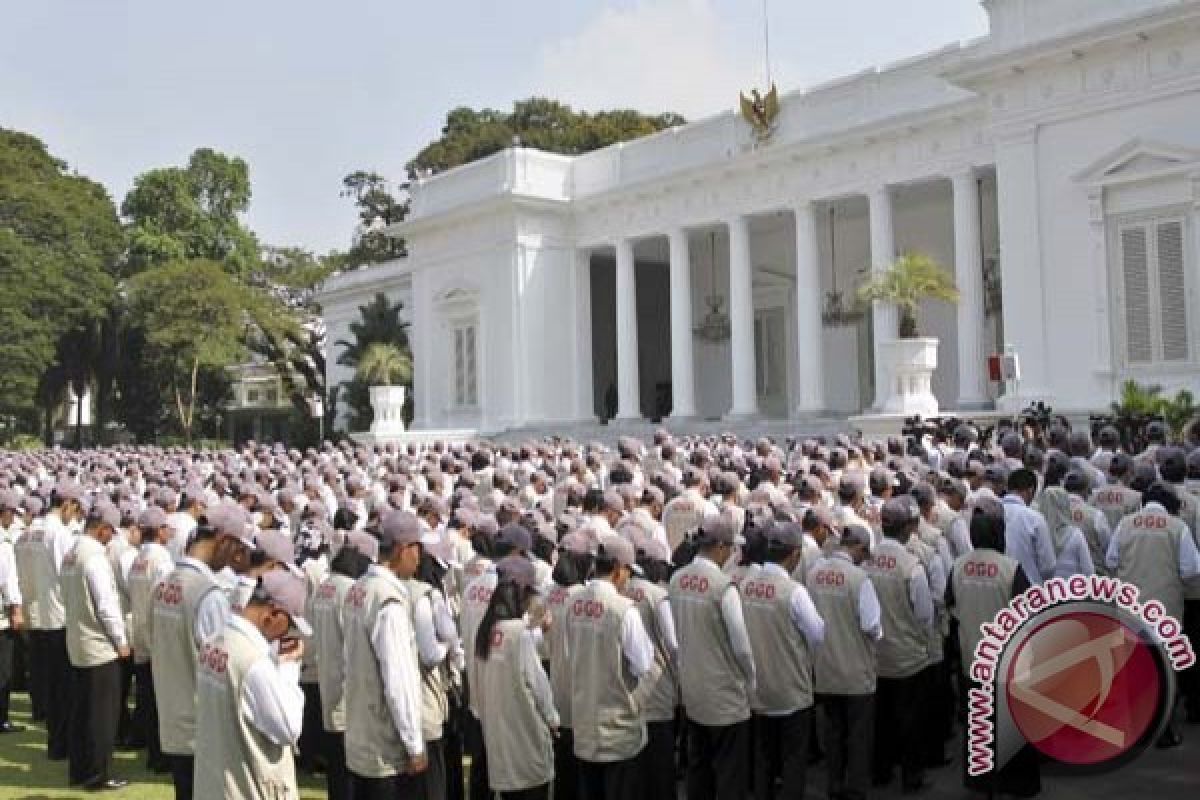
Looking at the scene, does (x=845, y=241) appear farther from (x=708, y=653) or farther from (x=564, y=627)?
(x=564, y=627)

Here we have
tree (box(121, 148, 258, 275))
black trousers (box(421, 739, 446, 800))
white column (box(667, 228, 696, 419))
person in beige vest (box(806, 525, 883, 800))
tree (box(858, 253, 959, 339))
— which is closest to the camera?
black trousers (box(421, 739, 446, 800))

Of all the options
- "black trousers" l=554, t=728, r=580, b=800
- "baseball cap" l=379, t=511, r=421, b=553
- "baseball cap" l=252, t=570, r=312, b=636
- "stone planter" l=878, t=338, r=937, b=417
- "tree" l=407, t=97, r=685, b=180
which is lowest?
"black trousers" l=554, t=728, r=580, b=800

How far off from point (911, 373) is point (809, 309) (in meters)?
6.81

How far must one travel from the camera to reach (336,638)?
221 inches

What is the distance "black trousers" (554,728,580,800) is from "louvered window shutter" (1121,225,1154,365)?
14.4 m

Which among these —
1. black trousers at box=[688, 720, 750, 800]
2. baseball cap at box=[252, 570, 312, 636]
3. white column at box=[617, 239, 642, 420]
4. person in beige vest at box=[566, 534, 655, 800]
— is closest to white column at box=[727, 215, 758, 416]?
white column at box=[617, 239, 642, 420]

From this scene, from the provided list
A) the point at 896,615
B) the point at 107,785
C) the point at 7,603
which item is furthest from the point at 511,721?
the point at 7,603

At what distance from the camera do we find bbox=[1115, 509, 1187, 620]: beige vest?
7.02 metres

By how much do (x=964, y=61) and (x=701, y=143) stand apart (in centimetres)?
857

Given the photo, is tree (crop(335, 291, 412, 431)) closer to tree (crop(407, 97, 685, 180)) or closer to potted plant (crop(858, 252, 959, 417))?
tree (crop(407, 97, 685, 180))

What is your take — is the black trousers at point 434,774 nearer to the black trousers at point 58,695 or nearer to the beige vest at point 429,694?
the beige vest at point 429,694

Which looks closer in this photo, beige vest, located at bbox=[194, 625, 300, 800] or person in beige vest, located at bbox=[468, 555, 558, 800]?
beige vest, located at bbox=[194, 625, 300, 800]

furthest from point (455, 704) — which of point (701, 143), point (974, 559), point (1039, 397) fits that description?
point (701, 143)

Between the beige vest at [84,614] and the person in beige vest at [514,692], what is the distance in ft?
10.8
